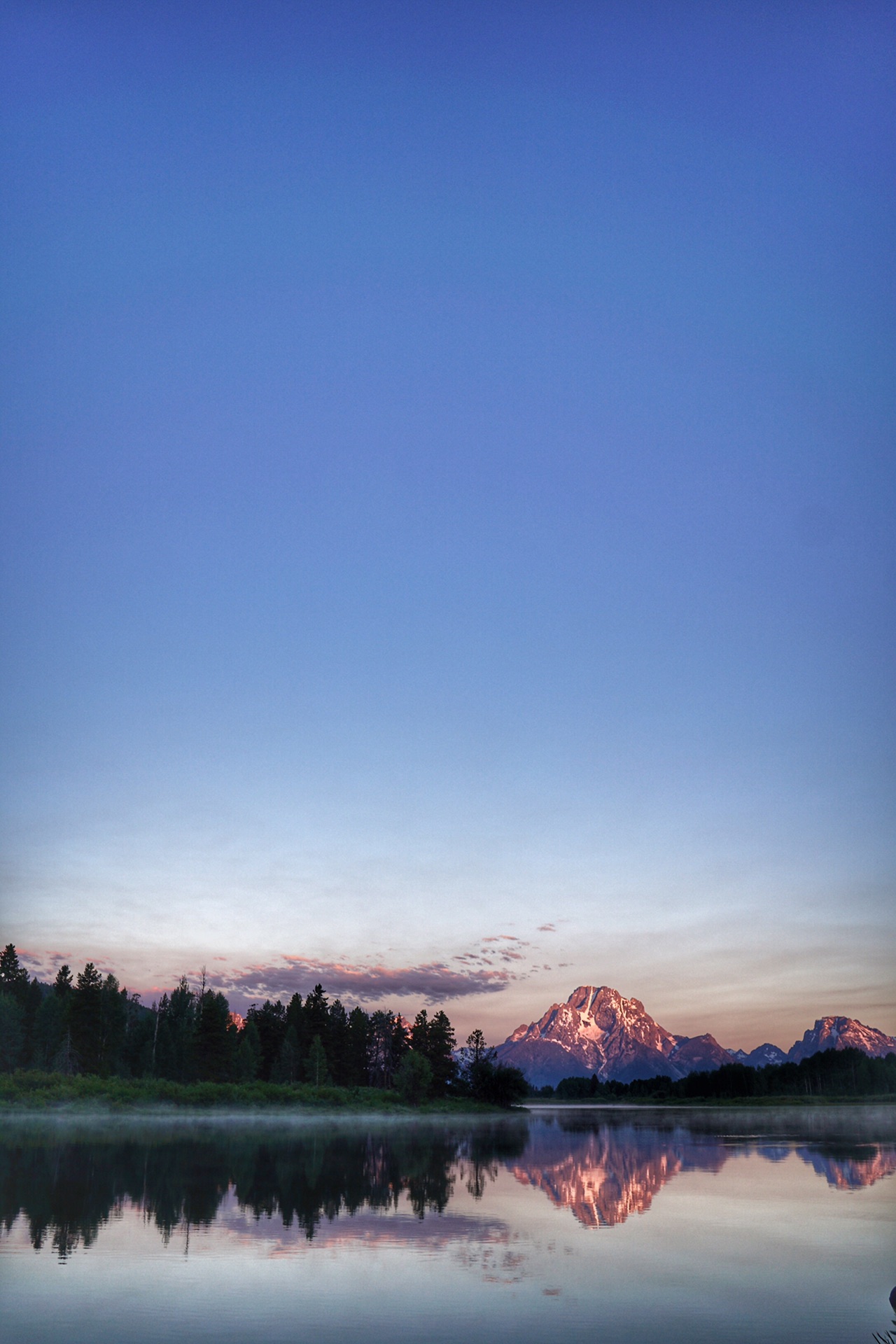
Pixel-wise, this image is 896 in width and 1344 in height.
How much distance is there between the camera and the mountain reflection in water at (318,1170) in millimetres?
32875

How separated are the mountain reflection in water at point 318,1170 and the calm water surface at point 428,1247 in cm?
23

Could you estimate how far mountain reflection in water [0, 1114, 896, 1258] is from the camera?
32875 mm

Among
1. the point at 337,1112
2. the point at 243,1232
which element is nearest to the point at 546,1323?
the point at 243,1232

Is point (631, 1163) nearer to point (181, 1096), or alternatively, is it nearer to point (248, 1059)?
point (181, 1096)

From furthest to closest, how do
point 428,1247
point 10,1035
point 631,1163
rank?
point 10,1035 < point 631,1163 < point 428,1247

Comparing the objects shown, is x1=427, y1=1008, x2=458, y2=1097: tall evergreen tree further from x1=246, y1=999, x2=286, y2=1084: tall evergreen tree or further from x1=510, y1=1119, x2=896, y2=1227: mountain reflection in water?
x1=510, y1=1119, x2=896, y2=1227: mountain reflection in water

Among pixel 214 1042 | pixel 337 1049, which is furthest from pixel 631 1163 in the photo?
pixel 337 1049

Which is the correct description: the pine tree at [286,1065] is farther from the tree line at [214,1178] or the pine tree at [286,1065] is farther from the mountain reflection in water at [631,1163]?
the tree line at [214,1178]

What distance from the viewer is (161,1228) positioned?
95.2ft

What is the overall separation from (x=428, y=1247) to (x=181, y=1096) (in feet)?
263

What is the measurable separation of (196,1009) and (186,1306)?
127446 millimetres

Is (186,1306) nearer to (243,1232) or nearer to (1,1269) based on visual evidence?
(1,1269)

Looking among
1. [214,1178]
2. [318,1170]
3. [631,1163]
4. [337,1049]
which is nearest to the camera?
[214,1178]

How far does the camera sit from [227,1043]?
121 meters
